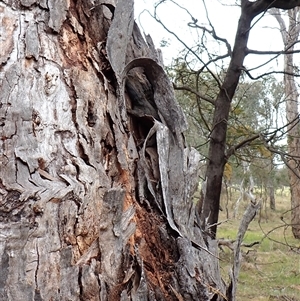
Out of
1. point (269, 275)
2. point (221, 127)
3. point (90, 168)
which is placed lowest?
point (269, 275)

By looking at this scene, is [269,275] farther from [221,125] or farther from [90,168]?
[90,168]

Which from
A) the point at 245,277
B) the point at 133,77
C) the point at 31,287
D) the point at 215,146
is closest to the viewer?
the point at 31,287

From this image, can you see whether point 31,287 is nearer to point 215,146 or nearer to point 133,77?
point 133,77

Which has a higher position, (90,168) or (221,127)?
(221,127)

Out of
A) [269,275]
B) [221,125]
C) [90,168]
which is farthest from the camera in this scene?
[269,275]

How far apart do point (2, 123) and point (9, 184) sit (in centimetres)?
13

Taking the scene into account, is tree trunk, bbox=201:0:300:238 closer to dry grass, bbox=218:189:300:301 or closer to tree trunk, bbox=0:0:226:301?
dry grass, bbox=218:189:300:301

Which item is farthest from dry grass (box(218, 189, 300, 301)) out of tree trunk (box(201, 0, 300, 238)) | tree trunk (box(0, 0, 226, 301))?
tree trunk (box(0, 0, 226, 301))

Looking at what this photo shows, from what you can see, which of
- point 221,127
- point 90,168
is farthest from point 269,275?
point 90,168

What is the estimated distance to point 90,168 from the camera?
0.97m

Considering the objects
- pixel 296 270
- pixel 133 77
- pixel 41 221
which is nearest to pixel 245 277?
pixel 296 270

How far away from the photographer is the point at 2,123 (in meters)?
0.89

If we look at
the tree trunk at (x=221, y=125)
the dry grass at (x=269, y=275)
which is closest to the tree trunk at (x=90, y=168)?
the tree trunk at (x=221, y=125)

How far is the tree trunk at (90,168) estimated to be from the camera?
0.85 metres
